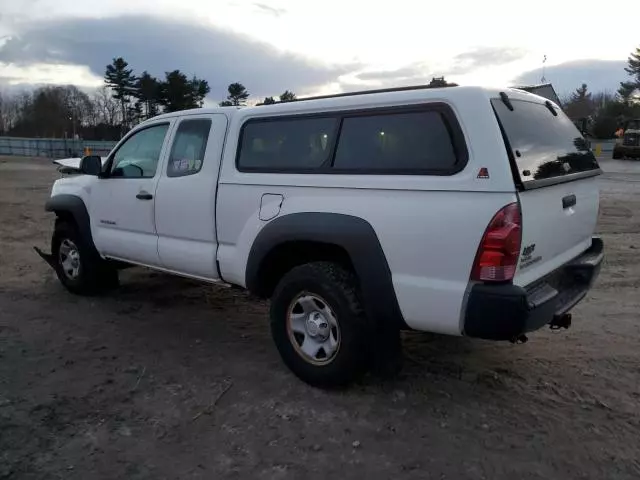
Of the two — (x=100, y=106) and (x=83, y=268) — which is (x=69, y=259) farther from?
(x=100, y=106)

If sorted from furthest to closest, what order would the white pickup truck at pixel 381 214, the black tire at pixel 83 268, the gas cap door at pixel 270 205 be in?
the black tire at pixel 83 268
the gas cap door at pixel 270 205
the white pickup truck at pixel 381 214

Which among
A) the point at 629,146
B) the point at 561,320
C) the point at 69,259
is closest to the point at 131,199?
the point at 69,259

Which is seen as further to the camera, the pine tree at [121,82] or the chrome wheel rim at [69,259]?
the pine tree at [121,82]

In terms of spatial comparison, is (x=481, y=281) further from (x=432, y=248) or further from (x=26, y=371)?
(x=26, y=371)

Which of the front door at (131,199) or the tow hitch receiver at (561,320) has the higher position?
the front door at (131,199)

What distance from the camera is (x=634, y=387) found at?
13.2 feet

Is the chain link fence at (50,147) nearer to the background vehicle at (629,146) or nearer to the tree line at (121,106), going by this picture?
the tree line at (121,106)

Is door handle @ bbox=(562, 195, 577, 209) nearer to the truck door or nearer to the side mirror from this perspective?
the truck door

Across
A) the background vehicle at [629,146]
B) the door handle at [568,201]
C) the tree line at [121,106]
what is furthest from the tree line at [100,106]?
the door handle at [568,201]

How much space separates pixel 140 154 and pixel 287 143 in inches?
79.8

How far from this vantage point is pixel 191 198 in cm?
482

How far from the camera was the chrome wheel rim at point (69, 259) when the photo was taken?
6.40 meters

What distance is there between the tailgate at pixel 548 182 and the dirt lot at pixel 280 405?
3.05 feet

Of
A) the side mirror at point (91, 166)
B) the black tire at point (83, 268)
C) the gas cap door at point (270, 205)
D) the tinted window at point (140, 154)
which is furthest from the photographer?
the black tire at point (83, 268)
